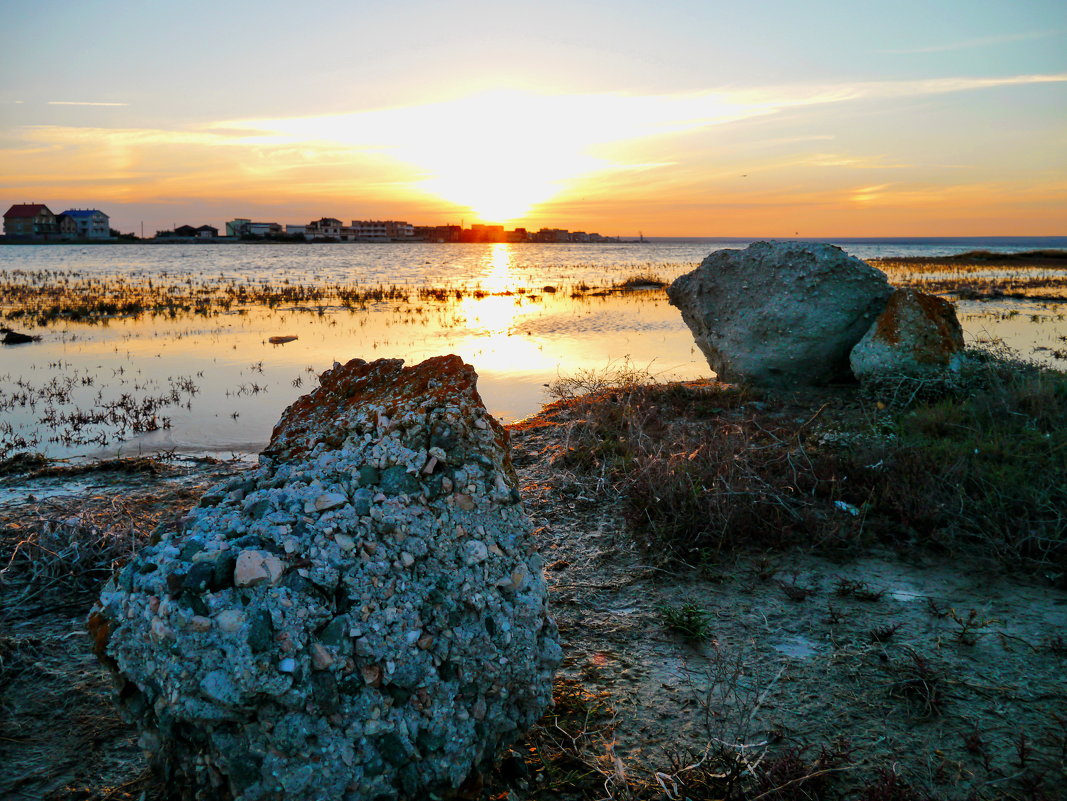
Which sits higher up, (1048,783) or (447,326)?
(447,326)

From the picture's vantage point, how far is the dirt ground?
9.78ft

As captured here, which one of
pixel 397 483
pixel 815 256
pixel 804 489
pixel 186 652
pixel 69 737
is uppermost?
pixel 815 256

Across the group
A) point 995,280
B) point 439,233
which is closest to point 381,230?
point 439,233

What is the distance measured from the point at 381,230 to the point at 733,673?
187 metres

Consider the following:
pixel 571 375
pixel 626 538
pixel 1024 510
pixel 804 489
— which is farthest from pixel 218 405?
pixel 1024 510

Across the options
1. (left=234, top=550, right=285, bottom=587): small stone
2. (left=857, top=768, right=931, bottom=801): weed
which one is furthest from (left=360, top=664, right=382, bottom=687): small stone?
(left=857, top=768, right=931, bottom=801): weed

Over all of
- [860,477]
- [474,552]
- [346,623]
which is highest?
[474,552]

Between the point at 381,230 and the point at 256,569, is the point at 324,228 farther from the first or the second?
the point at 256,569

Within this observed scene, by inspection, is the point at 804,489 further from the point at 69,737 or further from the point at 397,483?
the point at 69,737

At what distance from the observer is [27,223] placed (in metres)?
122

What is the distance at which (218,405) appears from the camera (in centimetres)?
1048

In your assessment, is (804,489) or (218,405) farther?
(218,405)

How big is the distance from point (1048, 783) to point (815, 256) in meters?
7.93

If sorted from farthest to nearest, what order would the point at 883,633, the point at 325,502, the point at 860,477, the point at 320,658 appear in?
the point at 860,477, the point at 883,633, the point at 325,502, the point at 320,658
